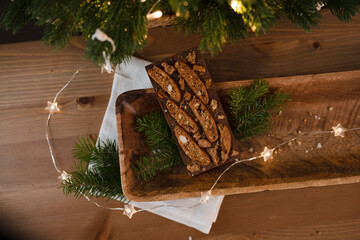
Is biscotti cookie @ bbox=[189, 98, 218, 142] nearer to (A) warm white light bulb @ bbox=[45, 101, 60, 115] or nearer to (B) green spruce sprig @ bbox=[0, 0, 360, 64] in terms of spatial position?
(B) green spruce sprig @ bbox=[0, 0, 360, 64]

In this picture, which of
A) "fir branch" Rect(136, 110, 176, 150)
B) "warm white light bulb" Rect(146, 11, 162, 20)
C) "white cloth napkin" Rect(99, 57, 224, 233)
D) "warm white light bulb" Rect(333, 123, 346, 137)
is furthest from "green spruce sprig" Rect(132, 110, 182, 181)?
"warm white light bulb" Rect(333, 123, 346, 137)

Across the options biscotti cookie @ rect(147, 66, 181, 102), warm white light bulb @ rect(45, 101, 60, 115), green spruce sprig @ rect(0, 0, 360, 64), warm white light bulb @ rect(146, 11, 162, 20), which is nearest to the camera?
green spruce sprig @ rect(0, 0, 360, 64)

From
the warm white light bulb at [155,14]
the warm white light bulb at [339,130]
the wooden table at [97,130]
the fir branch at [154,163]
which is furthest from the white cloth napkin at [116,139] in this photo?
the warm white light bulb at [339,130]

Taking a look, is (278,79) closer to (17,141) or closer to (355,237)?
(355,237)

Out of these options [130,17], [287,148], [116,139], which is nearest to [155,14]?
[130,17]

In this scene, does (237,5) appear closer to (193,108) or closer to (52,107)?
(193,108)

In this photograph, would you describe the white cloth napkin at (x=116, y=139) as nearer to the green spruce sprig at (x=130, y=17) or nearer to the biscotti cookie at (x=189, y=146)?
the biscotti cookie at (x=189, y=146)
